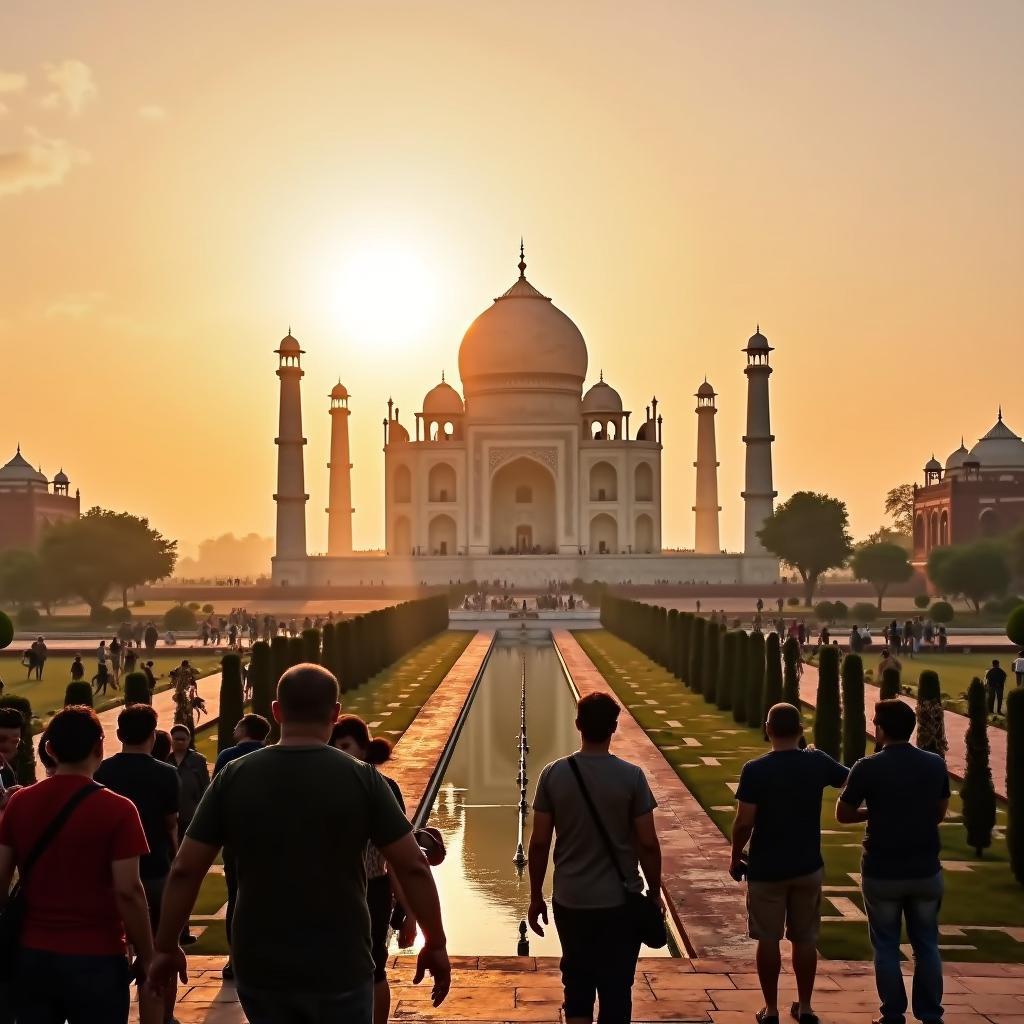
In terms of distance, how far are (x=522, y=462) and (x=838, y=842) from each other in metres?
46.4

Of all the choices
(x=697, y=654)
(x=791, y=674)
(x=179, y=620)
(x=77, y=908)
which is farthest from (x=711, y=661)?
(x=179, y=620)

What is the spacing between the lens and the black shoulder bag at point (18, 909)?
11.1 feet

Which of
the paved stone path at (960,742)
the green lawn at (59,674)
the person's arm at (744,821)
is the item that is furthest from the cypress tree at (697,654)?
the person's arm at (744,821)

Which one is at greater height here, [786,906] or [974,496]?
[974,496]

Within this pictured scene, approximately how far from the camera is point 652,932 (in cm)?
396

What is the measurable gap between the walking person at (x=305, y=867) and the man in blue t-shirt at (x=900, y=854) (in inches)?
82.4

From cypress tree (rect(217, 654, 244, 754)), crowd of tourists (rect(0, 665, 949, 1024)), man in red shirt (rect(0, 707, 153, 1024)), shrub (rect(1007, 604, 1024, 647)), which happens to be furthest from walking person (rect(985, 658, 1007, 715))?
man in red shirt (rect(0, 707, 153, 1024))

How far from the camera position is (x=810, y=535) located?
42.2 m

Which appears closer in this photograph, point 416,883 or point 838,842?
point 416,883

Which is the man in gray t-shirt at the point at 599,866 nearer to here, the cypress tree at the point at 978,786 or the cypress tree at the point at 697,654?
the cypress tree at the point at 978,786

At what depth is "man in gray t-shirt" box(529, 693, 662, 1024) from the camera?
3.98 metres

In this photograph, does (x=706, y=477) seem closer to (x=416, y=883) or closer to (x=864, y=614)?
(x=864, y=614)

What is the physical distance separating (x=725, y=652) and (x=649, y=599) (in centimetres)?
2817

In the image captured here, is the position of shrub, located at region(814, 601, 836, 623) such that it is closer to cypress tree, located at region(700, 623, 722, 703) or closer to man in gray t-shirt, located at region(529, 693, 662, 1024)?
cypress tree, located at region(700, 623, 722, 703)
